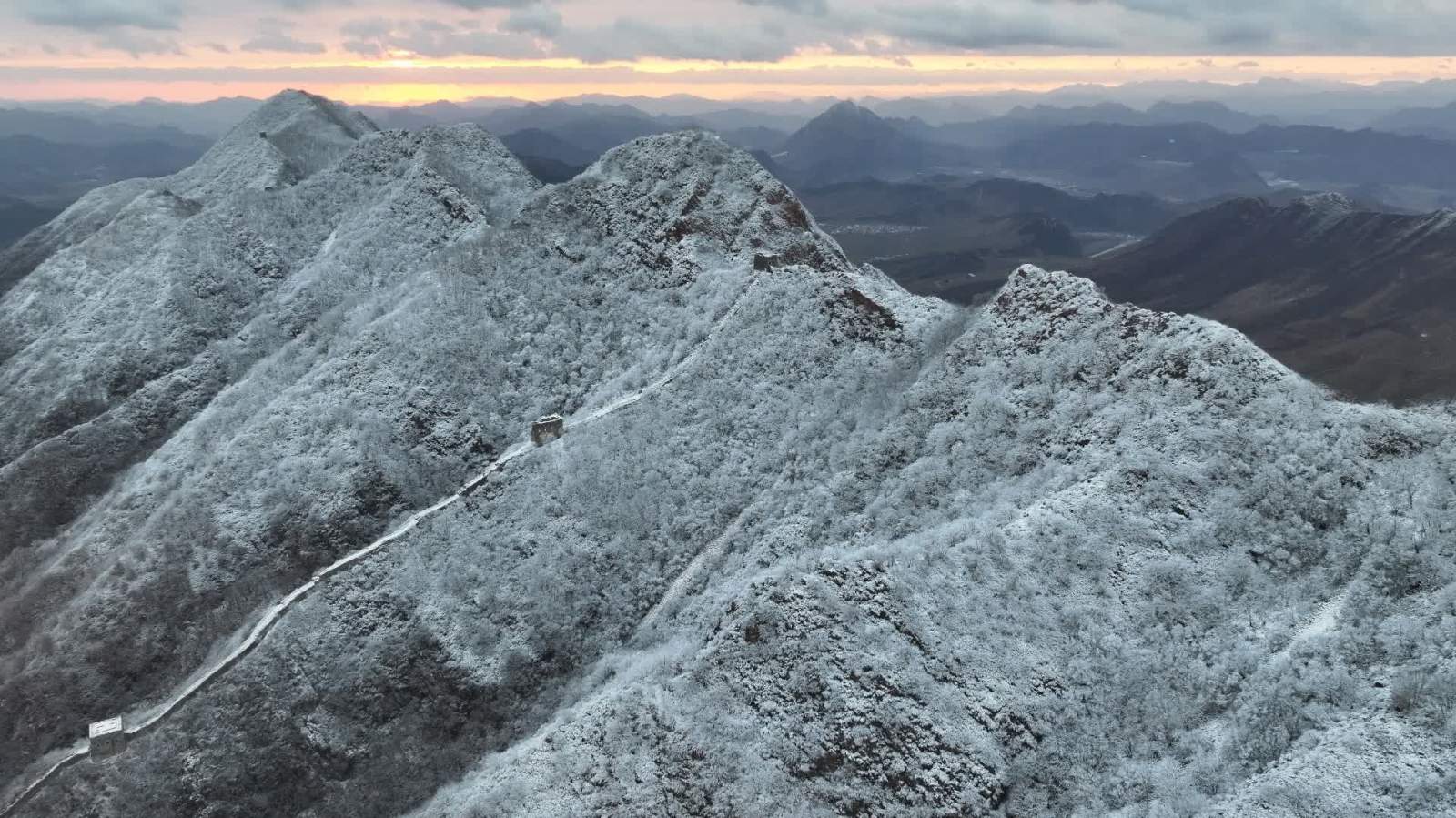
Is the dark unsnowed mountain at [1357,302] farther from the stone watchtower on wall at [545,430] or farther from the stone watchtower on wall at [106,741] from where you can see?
the stone watchtower on wall at [106,741]

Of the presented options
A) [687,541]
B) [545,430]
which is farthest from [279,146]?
[687,541]

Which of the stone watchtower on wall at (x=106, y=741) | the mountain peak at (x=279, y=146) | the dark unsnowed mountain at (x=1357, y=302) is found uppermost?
the mountain peak at (x=279, y=146)

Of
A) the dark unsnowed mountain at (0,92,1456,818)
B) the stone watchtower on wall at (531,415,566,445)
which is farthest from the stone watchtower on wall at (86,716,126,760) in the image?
the stone watchtower on wall at (531,415,566,445)

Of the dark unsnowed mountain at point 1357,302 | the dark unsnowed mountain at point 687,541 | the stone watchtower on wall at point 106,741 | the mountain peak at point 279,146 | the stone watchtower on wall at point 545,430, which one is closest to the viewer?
the dark unsnowed mountain at point 687,541

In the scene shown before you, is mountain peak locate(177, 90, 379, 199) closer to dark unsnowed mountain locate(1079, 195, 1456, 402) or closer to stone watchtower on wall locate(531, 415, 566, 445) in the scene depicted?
stone watchtower on wall locate(531, 415, 566, 445)

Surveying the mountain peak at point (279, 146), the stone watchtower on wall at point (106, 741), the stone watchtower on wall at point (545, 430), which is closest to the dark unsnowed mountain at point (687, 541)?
the stone watchtower on wall at point (106, 741)

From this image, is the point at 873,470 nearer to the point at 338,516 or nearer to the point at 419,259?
the point at 338,516
